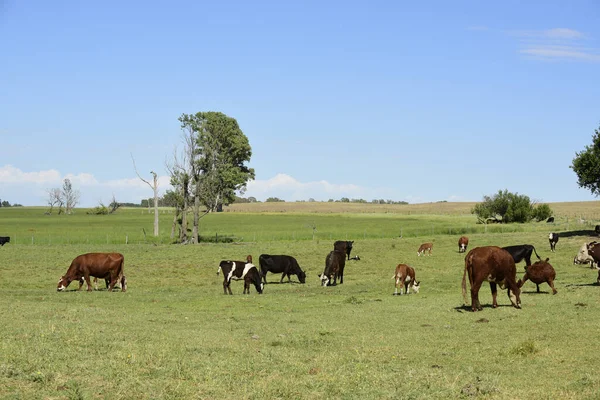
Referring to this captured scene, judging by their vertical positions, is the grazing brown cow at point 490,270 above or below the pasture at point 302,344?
above

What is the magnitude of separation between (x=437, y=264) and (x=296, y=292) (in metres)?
16.5

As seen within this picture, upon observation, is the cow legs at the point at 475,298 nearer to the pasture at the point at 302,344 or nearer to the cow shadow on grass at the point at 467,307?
the cow shadow on grass at the point at 467,307

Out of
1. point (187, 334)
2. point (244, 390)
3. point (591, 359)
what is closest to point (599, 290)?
point (591, 359)

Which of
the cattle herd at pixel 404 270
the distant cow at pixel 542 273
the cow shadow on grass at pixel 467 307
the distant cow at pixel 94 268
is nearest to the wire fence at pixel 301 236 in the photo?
the cattle herd at pixel 404 270

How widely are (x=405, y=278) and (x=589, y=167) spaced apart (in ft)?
123

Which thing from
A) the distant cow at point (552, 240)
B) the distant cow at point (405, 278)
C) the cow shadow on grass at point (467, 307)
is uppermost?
the distant cow at point (552, 240)

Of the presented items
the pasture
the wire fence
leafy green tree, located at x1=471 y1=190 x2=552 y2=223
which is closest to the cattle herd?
the pasture

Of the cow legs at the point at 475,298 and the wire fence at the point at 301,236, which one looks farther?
the wire fence at the point at 301,236

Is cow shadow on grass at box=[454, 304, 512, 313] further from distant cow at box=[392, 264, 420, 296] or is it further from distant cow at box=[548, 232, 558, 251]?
distant cow at box=[548, 232, 558, 251]

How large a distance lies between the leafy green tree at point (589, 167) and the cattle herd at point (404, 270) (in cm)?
2507

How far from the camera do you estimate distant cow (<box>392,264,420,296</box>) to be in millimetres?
26797

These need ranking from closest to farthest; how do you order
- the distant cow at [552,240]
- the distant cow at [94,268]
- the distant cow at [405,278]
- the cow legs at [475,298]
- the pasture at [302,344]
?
the pasture at [302,344] < the cow legs at [475,298] < the distant cow at [405,278] < the distant cow at [94,268] < the distant cow at [552,240]

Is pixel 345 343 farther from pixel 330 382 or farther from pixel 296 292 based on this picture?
pixel 296 292

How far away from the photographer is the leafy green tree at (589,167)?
2265 inches
